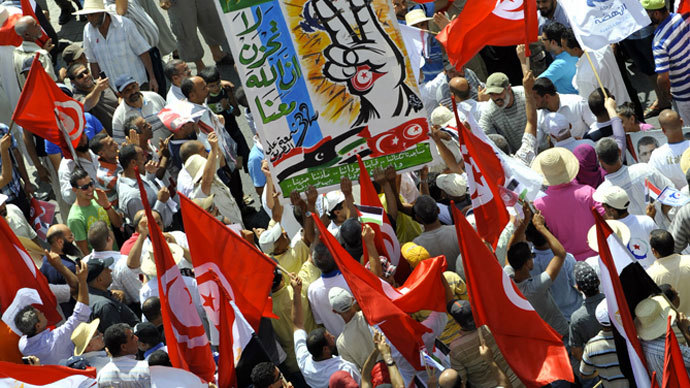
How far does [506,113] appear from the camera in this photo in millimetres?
10328

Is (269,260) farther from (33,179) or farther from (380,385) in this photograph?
(33,179)

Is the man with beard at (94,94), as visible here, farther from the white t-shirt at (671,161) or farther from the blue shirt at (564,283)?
the white t-shirt at (671,161)

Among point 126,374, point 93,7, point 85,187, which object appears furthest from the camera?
point 93,7

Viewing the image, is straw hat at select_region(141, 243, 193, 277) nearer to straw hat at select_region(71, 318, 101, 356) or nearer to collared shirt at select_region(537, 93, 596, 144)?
straw hat at select_region(71, 318, 101, 356)

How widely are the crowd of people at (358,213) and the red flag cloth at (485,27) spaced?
300 millimetres

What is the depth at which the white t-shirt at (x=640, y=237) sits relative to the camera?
8.00 metres

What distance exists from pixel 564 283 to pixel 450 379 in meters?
1.63

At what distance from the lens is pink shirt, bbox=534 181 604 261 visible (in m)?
8.54

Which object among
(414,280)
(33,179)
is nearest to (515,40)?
(414,280)

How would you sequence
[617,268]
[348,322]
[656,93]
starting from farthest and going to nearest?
[656,93] → [348,322] → [617,268]

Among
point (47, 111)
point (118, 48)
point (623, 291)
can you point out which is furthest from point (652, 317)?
point (118, 48)

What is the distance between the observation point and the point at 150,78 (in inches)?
517

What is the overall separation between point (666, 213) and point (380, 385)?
9.80 feet

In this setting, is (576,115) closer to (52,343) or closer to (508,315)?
(508,315)
